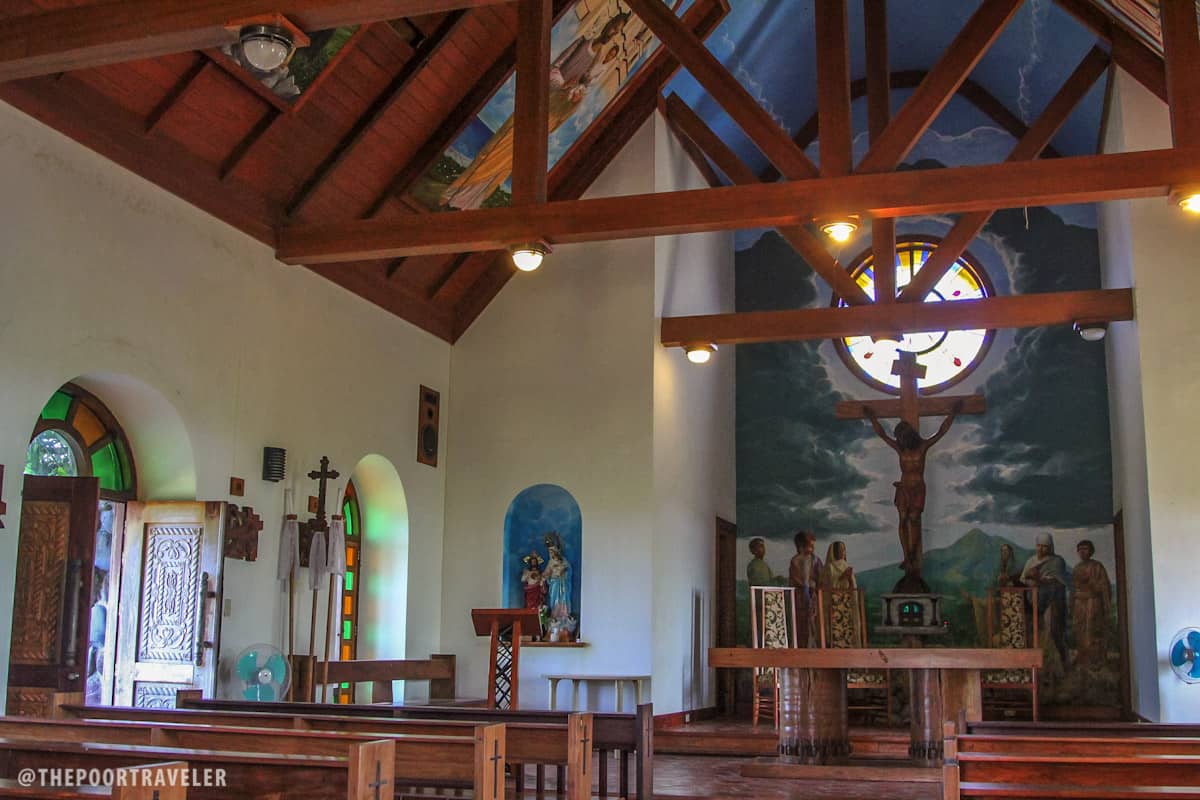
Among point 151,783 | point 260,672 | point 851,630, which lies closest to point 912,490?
point 851,630

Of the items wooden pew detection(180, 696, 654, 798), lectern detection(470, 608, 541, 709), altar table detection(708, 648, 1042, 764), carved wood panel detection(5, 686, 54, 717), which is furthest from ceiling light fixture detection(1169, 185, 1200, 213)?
carved wood panel detection(5, 686, 54, 717)

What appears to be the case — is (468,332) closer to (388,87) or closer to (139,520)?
(388,87)

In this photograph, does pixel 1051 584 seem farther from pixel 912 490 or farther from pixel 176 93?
pixel 176 93

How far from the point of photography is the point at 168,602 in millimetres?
7789

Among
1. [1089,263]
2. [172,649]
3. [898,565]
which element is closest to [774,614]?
[898,565]

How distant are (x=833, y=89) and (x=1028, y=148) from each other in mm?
3139

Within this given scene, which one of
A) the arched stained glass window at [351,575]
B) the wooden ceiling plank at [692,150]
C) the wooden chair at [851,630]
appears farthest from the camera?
the wooden chair at [851,630]

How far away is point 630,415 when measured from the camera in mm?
10602

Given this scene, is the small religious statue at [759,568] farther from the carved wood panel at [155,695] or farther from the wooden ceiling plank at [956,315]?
the carved wood panel at [155,695]

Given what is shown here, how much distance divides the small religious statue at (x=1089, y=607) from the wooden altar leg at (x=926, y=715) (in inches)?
174

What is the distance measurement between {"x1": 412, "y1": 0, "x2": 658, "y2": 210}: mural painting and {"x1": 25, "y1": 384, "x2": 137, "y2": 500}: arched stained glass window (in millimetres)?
3079

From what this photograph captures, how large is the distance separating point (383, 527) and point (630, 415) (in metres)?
2.34

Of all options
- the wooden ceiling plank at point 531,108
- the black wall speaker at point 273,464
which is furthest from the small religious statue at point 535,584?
the wooden ceiling plank at point 531,108

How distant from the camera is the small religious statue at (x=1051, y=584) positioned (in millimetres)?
12094
